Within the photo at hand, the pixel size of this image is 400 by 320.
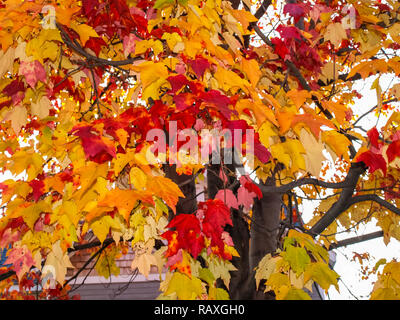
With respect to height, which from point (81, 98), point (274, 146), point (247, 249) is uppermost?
point (81, 98)

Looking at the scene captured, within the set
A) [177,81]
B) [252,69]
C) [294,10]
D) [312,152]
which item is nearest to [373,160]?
[312,152]

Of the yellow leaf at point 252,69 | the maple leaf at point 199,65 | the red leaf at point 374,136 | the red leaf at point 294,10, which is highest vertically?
the red leaf at point 294,10

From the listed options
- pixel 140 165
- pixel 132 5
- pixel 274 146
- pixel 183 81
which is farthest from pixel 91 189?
pixel 132 5

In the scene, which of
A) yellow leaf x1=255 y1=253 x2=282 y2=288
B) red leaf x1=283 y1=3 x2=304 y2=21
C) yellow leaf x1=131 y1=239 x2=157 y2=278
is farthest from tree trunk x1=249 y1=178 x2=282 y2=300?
red leaf x1=283 y1=3 x2=304 y2=21

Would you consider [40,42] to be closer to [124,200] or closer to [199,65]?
[199,65]

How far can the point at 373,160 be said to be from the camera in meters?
2.54

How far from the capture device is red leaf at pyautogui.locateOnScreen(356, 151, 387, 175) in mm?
2520

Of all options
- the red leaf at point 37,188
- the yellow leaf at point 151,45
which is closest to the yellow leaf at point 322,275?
the yellow leaf at point 151,45

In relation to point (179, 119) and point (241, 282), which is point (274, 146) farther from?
point (241, 282)

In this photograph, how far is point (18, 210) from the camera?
2791 millimetres

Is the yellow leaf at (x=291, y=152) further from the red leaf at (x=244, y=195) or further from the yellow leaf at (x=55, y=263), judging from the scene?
the yellow leaf at (x=55, y=263)

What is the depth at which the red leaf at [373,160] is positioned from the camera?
2.52 meters

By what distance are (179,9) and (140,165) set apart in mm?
1198

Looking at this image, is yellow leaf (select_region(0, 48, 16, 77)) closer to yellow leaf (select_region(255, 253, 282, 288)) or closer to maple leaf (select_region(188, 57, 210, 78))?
maple leaf (select_region(188, 57, 210, 78))
